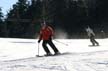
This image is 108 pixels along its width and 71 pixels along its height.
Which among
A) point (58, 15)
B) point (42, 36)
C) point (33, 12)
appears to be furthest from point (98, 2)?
point (42, 36)

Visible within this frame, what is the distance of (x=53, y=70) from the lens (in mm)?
12125

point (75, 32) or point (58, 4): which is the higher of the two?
point (58, 4)

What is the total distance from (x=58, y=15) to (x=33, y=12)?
49.0 ft

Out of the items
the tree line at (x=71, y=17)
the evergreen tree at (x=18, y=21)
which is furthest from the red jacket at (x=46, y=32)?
the evergreen tree at (x=18, y=21)

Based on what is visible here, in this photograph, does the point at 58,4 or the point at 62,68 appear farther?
the point at 58,4

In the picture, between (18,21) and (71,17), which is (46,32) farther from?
(18,21)

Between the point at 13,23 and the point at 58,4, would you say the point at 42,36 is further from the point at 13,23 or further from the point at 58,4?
the point at 13,23

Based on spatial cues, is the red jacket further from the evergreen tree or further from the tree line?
the evergreen tree

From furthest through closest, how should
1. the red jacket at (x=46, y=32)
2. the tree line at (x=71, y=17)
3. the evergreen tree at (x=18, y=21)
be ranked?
the evergreen tree at (x=18, y=21), the tree line at (x=71, y=17), the red jacket at (x=46, y=32)

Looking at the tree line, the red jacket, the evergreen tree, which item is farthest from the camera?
the evergreen tree

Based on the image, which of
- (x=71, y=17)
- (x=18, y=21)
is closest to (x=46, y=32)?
(x=71, y=17)

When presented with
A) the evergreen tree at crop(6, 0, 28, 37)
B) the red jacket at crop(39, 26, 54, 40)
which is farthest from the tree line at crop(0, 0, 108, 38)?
the red jacket at crop(39, 26, 54, 40)

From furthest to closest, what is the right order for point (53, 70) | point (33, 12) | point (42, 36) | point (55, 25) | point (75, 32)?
point (33, 12) → point (55, 25) → point (75, 32) → point (42, 36) → point (53, 70)

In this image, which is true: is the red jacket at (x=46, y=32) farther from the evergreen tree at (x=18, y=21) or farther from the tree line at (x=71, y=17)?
the evergreen tree at (x=18, y=21)
